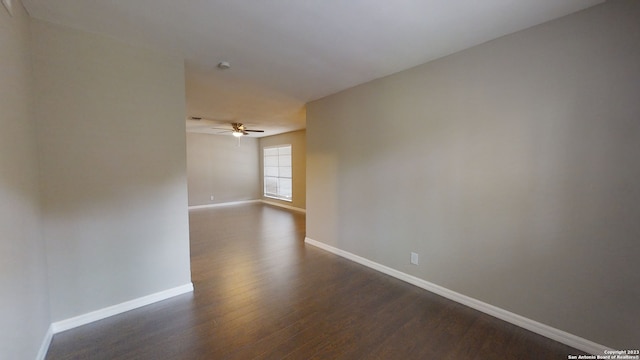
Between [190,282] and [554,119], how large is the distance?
3.75m

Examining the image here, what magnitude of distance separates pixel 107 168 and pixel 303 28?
2.11 m

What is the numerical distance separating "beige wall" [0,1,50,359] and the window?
6.47m

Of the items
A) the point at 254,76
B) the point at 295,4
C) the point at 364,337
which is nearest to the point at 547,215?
the point at 364,337

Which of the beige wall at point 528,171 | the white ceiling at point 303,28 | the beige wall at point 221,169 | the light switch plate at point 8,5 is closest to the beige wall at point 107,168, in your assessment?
the white ceiling at point 303,28

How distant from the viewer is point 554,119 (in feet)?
6.34

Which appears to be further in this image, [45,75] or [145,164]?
[145,164]

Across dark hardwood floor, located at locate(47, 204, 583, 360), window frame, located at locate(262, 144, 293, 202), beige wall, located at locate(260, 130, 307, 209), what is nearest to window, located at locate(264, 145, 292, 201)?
window frame, located at locate(262, 144, 293, 202)

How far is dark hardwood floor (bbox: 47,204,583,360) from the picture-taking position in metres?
1.83

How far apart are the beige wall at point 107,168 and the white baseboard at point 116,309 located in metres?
0.04

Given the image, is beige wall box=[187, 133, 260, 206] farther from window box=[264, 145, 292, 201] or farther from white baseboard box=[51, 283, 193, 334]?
white baseboard box=[51, 283, 193, 334]

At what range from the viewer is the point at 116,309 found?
7.40 feet

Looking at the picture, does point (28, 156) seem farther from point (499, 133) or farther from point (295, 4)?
point (499, 133)

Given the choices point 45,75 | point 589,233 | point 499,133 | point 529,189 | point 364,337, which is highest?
point 45,75

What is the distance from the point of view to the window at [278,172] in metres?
8.34
